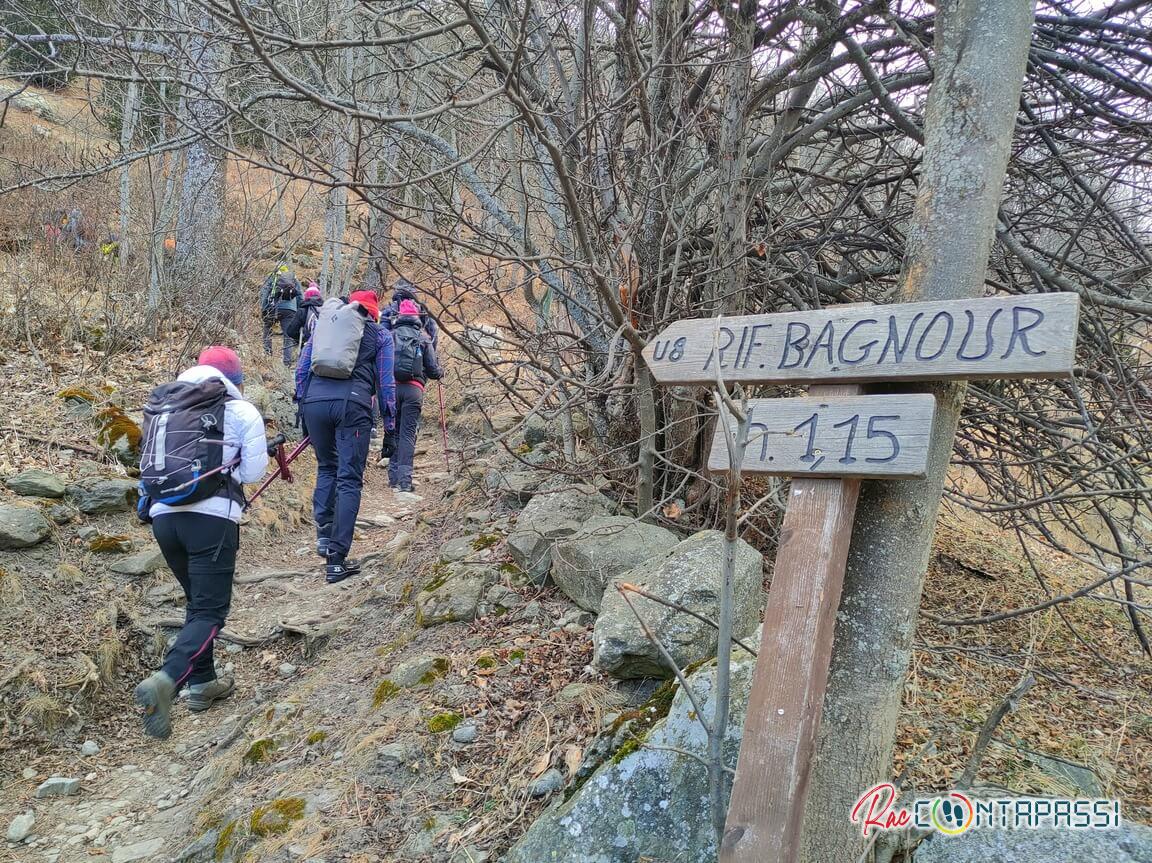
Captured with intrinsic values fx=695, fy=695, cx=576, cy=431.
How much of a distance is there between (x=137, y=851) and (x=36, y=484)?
11.0 feet

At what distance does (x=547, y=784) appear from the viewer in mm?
2746

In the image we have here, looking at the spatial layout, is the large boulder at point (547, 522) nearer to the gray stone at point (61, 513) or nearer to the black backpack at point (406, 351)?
the black backpack at point (406, 351)

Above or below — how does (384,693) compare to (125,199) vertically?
below

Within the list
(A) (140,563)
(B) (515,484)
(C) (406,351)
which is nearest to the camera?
(A) (140,563)

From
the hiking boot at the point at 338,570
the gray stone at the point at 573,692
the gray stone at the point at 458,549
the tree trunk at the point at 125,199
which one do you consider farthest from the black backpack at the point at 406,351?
the gray stone at the point at 573,692

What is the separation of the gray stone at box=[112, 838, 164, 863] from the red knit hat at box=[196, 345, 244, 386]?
2.57 metres

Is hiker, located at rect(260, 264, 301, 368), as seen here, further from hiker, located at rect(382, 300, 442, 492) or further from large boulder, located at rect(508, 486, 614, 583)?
large boulder, located at rect(508, 486, 614, 583)

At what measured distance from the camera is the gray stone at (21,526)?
4.79 m

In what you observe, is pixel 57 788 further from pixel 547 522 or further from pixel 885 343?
pixel 885 343

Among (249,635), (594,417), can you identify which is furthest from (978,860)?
(249,635)

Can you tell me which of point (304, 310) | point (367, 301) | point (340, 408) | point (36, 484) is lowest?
point (36, 484)

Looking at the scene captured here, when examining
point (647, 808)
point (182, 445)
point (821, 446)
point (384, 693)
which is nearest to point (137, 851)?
point (384, 693)

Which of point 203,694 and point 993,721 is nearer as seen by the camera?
point 993,721

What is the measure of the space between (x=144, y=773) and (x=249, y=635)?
4.07 feet
